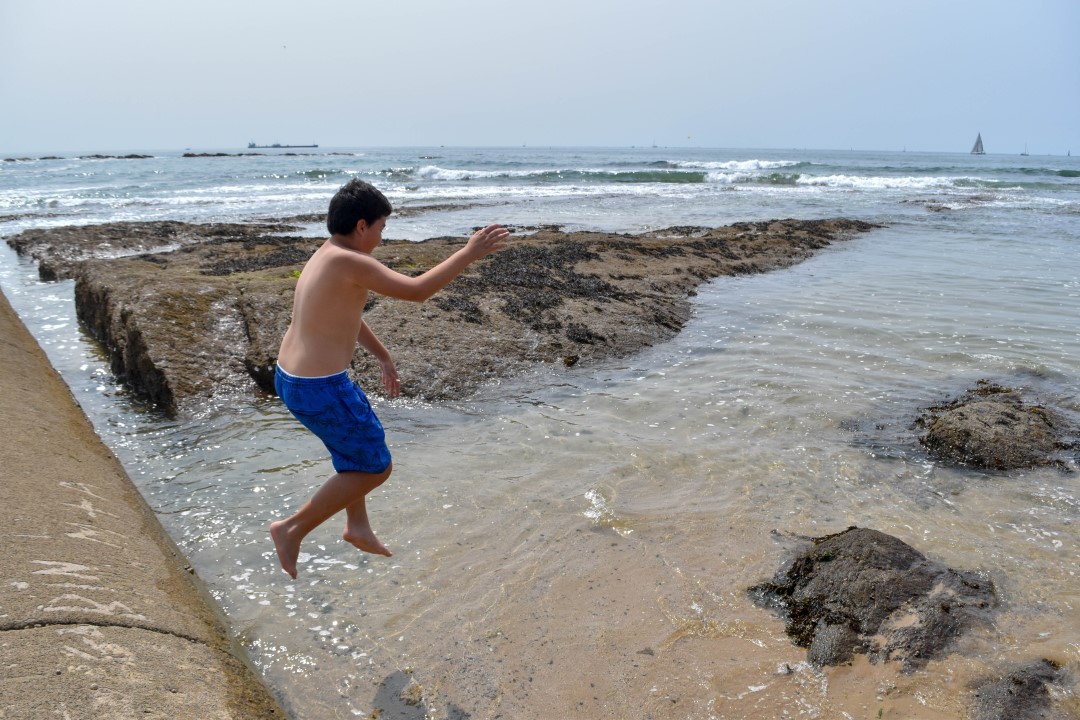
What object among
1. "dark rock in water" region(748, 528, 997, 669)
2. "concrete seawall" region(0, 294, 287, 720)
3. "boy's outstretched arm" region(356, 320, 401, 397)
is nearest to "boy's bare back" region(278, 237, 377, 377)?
"boy's outstretched arm" region(356, 320, 401, 397)

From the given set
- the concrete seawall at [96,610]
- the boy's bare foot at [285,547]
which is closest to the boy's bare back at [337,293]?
the boy's bare foot at [285,547]

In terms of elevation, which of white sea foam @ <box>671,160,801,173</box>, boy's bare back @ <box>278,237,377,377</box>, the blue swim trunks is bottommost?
the blue swim trunks

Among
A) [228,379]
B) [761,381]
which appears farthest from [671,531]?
[228,379]

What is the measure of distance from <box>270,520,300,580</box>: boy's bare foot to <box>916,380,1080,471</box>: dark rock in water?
3.71 m

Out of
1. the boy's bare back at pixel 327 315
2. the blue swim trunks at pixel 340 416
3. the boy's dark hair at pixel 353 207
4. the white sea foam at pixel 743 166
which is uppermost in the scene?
the white sea foam at pixel 743 166

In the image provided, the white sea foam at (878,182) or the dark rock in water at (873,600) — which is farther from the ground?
the white sea foam at (878,182)

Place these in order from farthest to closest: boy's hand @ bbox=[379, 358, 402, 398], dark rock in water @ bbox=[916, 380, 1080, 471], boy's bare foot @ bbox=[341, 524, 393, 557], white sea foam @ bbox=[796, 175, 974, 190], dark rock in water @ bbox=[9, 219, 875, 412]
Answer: white sea foam @ bbox=[796, 175, 974, 190], dark rock in water @ bbox=[9, 219, 875, 412], dark rock in water @ bbox=[916, 380, 1080, 471], boy's hand @ bbox=[379, 358, 402, 398], boy's bare foot @ bbox=[341, 524, 393, 557]

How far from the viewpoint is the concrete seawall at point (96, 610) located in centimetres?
180

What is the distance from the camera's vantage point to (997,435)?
170 inches

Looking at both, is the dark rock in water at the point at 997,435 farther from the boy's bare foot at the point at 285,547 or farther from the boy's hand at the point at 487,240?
the boy's bare foot at the point at 285,547

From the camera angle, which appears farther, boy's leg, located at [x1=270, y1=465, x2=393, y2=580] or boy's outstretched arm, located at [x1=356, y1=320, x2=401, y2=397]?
boy's outstretched arm, located at [x1=356, y1=320, x2=401, y2=397]

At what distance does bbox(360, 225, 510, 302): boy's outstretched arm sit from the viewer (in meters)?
2.51

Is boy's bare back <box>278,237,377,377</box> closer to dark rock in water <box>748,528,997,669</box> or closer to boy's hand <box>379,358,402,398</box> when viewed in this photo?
boy's hand <box>379,358,402,398</box>

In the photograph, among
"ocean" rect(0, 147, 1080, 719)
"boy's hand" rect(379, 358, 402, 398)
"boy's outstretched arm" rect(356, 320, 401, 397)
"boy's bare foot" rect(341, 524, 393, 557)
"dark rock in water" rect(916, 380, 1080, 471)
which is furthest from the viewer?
Answer: "dark rock in water" rect(916, 380, 1080, 471)
